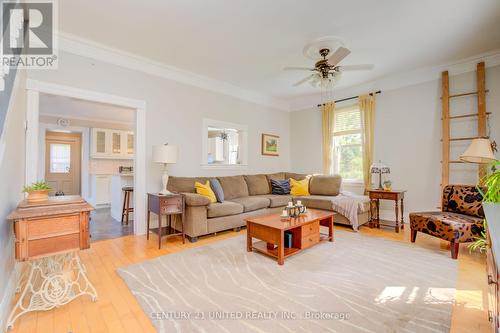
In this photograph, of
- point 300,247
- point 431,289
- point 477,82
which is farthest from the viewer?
point 477,82

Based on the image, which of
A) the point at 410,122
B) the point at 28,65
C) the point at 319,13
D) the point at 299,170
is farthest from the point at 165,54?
the point at 410,122

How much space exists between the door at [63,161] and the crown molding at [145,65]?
545cm

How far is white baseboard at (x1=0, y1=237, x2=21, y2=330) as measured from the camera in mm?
1575

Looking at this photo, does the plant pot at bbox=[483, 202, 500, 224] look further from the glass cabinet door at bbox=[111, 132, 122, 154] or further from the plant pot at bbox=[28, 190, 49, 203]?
the glass cabinet door at bbox=[111, 132, 122, 154]

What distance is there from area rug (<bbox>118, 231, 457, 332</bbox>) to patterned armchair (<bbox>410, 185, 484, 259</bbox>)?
0.27 meters

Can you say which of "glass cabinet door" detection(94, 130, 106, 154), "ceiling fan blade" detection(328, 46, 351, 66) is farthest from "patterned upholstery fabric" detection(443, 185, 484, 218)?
"glass cabinet door" detection(94, 130, 106, 154)

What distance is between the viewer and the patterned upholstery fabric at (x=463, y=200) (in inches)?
126

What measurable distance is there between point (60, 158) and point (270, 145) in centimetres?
669

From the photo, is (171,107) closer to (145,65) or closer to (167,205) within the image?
(145,65)

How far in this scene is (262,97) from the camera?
586 cm

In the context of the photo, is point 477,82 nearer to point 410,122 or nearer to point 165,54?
point 410,122

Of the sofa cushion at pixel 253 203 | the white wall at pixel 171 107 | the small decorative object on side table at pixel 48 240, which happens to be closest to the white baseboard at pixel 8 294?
the small decorative object on side table at pixel 48 240

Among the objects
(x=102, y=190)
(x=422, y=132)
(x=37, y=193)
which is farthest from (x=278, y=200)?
(x=102, y=190)

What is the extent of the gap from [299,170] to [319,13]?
13.3 feet
